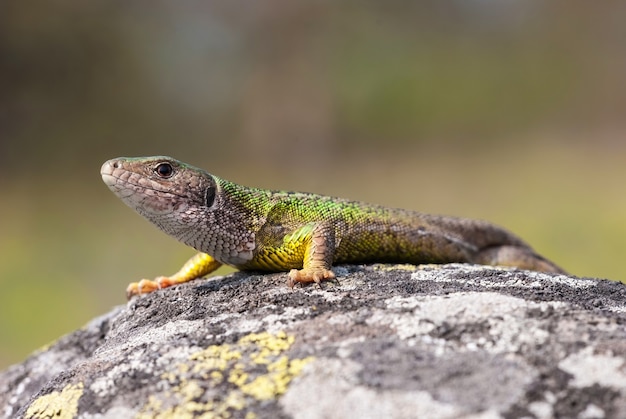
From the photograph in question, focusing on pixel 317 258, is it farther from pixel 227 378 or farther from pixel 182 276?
pixel 227 378

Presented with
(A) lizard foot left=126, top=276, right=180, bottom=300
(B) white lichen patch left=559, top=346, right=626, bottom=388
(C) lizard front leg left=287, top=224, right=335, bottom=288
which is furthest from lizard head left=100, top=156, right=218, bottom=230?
(B) white lichen patch left=559, top=346, right=626, bottom=388

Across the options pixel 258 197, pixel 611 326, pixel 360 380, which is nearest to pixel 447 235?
pixel 258 197

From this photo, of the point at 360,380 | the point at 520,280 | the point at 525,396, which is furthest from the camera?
the point at 520,280

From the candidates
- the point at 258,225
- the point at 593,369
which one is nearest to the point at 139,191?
the point at 258,225

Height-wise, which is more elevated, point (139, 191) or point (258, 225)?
point (139, 191)

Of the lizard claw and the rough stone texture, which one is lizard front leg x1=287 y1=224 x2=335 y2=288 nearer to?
the rough stone texture

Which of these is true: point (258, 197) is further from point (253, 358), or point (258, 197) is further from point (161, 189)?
point (253, 358)
